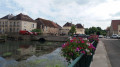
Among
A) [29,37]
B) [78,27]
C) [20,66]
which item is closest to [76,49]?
[20,66]

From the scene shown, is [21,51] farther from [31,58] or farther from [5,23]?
[5,23]

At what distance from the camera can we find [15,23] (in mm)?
49219

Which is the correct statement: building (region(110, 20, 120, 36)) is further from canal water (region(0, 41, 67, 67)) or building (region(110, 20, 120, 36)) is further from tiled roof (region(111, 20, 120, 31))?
canal water (region(0, 41, 67, 67))

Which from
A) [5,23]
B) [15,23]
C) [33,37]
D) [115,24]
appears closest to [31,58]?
[33,37]

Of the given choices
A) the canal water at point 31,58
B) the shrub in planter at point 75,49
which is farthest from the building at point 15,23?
the shrub in planter at point 75,49

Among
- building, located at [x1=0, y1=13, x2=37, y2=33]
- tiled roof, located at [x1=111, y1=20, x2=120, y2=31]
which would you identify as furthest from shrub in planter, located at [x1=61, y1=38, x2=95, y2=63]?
tiled roof, located at [x1=111, y1=20, x2=120, y2=31]

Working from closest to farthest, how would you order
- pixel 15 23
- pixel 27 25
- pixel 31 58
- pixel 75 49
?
pixel 75 49 < pixel 31 58 < pixel 15 23 < pixel 27 25

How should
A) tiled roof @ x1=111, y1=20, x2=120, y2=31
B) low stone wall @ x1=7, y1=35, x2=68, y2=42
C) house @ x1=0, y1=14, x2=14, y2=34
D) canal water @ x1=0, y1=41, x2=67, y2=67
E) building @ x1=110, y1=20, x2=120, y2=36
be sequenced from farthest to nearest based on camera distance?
1. tiled roof @ x1=111, y1=20, x2=120, y2=31
2. building @ x1=110, y1=20, x2=120, y2=36
3. house @ x1=0, y1=14, x2=14, y2=34
4. low stone wall @ x1=7, y1=35, x2=68, y2=42
5. canal water @ x1=0, y1=41, x2=67, y2=67

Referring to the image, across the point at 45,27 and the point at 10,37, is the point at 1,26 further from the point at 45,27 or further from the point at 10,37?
the point at 45,27

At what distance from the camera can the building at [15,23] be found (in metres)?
48.7

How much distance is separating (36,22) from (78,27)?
3442 centimetres

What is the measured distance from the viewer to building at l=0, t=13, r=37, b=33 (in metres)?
48.7

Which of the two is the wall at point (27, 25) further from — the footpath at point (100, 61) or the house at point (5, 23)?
the footpath at point (100, 61)

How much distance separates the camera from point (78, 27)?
8206cm
